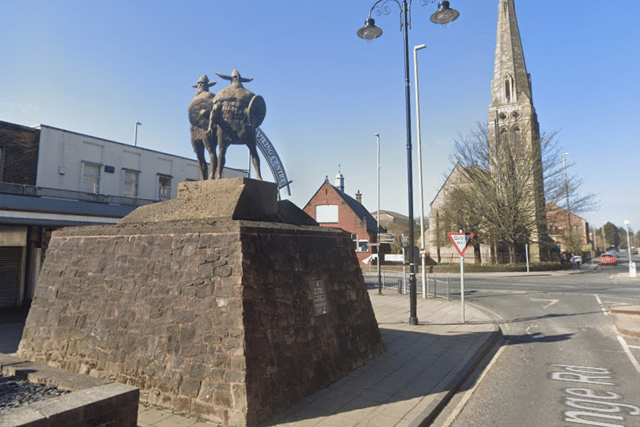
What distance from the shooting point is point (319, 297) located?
22.1 feet

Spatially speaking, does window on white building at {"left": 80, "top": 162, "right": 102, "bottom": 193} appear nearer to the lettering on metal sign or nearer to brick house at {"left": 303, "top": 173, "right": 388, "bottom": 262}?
the lettering on metal sign

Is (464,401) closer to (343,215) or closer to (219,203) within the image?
(219,203)

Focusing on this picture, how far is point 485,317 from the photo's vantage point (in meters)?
13.3

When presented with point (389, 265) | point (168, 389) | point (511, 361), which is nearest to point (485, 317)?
point (511, 361)

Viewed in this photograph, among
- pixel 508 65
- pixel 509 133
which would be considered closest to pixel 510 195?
pixel 509 133

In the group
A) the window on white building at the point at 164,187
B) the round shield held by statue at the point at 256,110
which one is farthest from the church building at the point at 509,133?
the round shield held by statue at the point at 256,110

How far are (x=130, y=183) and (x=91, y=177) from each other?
1.94m

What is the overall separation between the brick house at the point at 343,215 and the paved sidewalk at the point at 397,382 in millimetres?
32888

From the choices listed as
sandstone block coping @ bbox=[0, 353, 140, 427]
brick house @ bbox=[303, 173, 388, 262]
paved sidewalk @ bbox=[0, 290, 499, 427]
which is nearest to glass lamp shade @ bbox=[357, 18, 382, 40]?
paved sidewalk @ bbox=[0, 290, 499, 427]

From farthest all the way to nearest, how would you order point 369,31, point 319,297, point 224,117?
point 369,31 < point 224,117 < point 319,297

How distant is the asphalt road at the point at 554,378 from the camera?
5344 millimetres

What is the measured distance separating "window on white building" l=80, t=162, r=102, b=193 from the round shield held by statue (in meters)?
13.4

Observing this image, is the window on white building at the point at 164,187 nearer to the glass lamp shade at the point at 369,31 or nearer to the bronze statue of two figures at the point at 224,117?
the bronze statue of two figures at the point at 224,117

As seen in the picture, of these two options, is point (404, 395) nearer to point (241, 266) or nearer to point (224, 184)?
point (241, 266)
